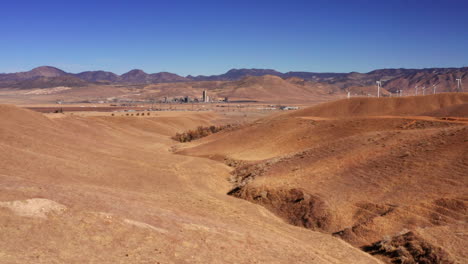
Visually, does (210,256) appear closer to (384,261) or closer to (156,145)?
(384,261)

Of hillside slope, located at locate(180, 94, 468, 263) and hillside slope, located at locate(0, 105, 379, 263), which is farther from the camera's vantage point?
hillside slope, located at locate(180, 94, 468, 263)

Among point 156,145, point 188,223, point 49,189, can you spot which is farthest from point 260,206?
point 156,145

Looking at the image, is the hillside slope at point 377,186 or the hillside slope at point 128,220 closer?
the hillside slope at point 128,220

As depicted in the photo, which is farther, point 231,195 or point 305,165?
point 305,165

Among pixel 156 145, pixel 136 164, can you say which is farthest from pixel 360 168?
pixel 156 145

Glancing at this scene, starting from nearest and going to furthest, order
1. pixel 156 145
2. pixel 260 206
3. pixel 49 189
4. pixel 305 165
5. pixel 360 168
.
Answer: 1. pixel 49 189
2. pixel 260 206
3. pixel 360 168
4. pixel 305 165
5. pixel 156 145

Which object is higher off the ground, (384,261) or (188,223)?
(188,223)

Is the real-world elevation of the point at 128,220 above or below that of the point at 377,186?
above

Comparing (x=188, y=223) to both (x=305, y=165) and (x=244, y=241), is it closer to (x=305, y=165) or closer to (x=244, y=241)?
(x=244, y=241)

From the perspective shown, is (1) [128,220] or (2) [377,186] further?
(2) [377,186]

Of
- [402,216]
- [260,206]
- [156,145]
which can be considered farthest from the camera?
[156,145]
